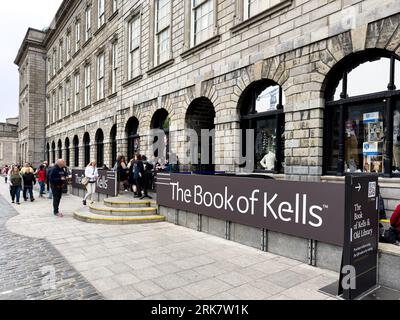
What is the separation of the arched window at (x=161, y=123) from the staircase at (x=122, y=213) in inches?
188

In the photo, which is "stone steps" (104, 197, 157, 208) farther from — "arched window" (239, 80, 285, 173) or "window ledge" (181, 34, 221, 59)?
"window ledge" (181, 34, 221, 59)

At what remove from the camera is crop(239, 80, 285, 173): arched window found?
9211 mm

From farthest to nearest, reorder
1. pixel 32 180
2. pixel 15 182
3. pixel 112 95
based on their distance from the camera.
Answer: pixel 112 95 → pixel 32 180 → pixel 15 182

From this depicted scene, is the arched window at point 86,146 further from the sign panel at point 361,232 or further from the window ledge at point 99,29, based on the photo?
the sign panel at point 361,232

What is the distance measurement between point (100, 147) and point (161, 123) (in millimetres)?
8809

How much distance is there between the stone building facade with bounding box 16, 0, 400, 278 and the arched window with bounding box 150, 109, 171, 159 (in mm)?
58

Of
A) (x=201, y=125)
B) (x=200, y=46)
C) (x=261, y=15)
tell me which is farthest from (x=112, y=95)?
(x=261, y=15)

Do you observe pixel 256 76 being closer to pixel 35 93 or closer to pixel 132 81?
pixel 132 81

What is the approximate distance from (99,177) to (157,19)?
8171 mm

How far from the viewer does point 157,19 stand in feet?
48.3

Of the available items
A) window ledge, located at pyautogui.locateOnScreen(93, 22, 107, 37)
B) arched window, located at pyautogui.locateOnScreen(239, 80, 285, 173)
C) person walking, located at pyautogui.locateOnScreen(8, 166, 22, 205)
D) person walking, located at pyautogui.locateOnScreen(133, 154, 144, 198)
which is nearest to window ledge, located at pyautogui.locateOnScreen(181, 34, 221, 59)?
arched window, located at pyautogui.locateOnScreen(239, 80, 285, 173)

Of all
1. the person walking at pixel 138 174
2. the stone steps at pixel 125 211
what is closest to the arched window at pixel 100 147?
the person walking at pixel 138 174

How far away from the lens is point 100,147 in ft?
72.7
